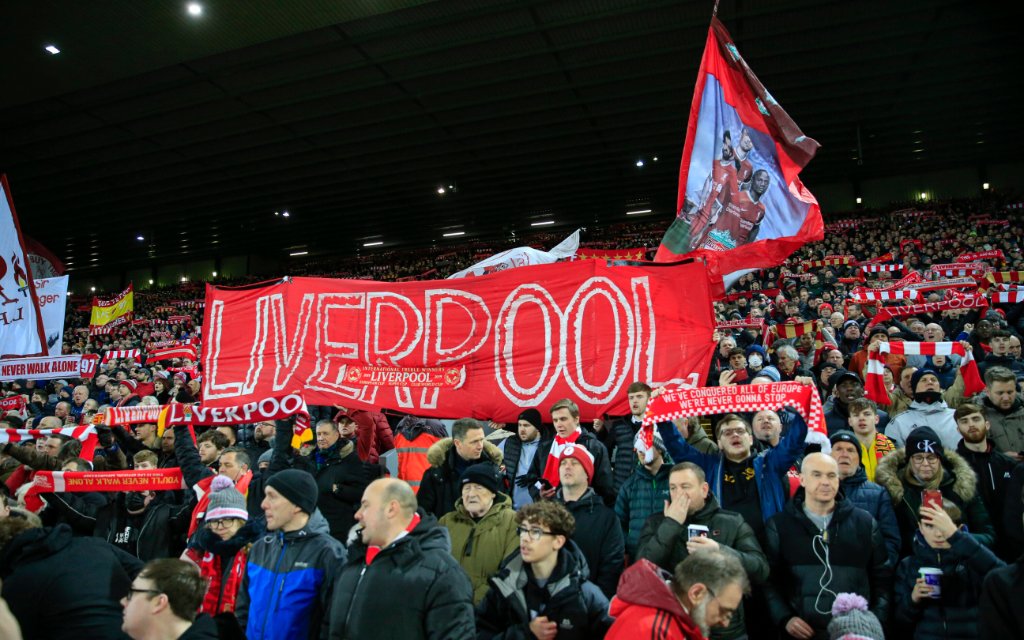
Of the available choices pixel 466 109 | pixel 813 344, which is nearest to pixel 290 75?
pixel 466 109

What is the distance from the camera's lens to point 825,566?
10.9 feet

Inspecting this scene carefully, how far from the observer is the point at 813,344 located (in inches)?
299

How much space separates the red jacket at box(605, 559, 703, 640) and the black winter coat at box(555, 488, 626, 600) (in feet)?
4.31

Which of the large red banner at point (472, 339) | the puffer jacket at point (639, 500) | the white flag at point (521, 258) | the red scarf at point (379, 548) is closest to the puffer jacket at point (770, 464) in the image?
the puffer jacket at point (639, 500)

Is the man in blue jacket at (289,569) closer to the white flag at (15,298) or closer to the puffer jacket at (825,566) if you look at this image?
the puffer jacket at (825,566)

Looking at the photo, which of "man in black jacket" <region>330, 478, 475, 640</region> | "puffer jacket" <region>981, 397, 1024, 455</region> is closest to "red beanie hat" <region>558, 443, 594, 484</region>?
"man in black jacket" <region>330, 478, 475, 640</region>

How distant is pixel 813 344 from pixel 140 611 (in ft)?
22.2

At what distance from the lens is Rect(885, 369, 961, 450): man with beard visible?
4832 millimetres

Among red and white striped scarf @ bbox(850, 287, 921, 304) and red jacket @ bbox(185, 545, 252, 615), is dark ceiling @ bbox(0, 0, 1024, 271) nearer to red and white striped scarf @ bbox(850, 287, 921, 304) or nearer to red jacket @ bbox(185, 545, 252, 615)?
red and white striped scarf @ bbox(850, 287, 921, 304)

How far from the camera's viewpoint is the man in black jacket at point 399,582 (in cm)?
272

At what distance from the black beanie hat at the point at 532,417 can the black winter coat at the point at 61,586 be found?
2.53 m

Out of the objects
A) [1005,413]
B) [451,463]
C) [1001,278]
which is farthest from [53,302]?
[1001,278]

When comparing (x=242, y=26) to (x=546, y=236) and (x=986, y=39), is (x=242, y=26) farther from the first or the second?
(x=546, y=236)

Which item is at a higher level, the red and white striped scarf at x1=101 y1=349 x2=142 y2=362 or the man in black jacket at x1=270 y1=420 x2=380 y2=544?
the red and white striped scarf at x1=101 y1=349 x2=142 y2=362
